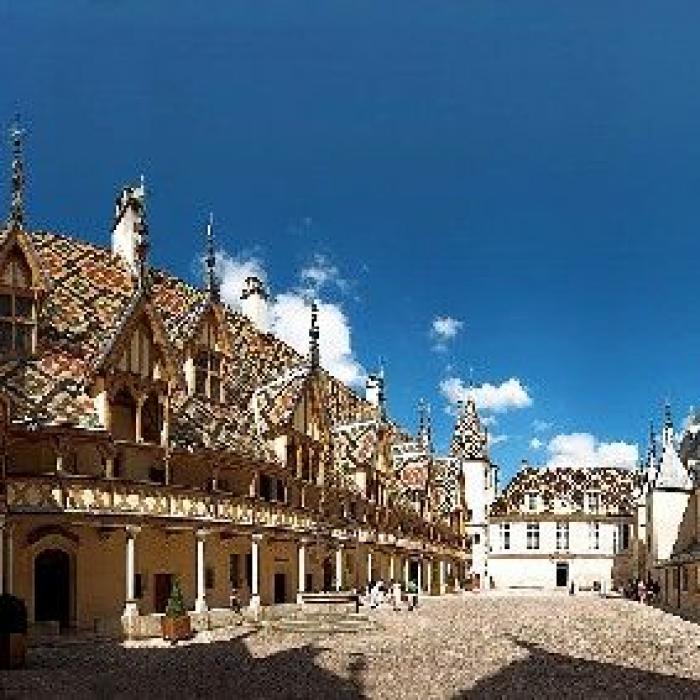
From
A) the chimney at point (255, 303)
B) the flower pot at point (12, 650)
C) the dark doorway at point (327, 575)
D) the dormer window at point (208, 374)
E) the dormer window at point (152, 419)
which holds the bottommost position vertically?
the dark doorway at point (327, 575)

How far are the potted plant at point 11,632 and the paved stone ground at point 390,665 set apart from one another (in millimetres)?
604

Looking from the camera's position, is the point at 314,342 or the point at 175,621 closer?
the point at 175,621

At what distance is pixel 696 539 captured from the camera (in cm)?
5188

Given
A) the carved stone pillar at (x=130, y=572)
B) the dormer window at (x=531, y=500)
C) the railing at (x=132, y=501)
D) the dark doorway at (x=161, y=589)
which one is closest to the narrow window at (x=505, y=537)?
the dormer window at (x=531, y=500)

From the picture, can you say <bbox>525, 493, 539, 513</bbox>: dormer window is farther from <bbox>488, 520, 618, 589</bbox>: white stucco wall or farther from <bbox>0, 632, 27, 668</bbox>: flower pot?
<bbox>0, 632, 27, 668</bbox>: flower pot

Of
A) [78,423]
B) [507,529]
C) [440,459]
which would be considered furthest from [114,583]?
[507,529]

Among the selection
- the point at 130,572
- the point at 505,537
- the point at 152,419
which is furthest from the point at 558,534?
the point at 130,572

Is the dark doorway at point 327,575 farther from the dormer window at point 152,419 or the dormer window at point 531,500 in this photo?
the dormer window at point 531,500

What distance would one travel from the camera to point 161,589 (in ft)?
109

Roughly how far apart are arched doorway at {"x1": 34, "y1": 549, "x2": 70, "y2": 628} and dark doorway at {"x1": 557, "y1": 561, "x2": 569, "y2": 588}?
74510mm

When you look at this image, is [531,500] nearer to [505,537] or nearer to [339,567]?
[505,537]

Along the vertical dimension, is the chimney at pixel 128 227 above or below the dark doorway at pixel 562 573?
above

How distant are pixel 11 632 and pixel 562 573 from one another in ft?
270

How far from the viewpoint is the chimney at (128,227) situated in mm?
39969
